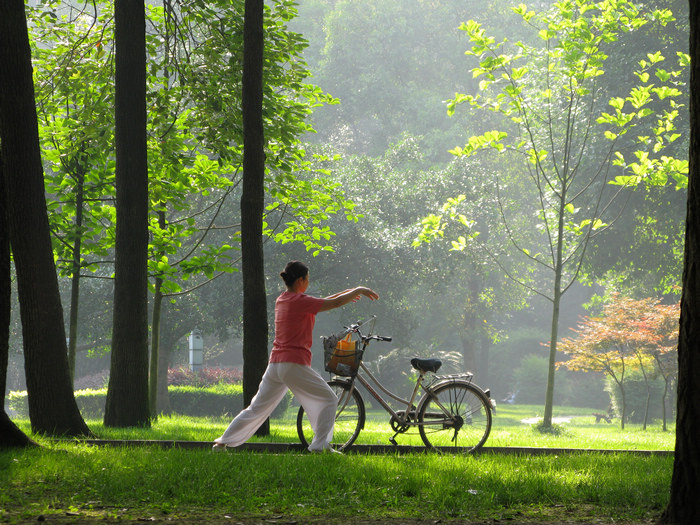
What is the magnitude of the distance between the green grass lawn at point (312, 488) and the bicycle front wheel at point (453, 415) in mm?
900

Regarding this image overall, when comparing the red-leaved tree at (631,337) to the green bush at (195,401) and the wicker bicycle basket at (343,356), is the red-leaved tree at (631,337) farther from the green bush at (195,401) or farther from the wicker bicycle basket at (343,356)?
the wicker bicycle basket at (343,356)

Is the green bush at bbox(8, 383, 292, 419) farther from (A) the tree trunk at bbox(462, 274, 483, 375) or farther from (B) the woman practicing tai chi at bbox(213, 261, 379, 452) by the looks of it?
(A) the tree trunk at bbox(462, 274, 483, 375)

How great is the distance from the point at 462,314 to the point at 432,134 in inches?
486

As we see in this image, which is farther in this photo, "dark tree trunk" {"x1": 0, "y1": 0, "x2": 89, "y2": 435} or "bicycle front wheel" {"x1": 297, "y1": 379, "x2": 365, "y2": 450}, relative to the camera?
"dark tree trunk" {"x1": 0, "y1": 0, "x2": 89, "y2": 435}

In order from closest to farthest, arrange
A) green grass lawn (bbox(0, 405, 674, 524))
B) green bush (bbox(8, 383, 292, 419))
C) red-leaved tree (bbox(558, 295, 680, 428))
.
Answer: green grass lawn (bbox(0, 405, 674, 524)) → red-leaved tree (bbox(558, 295, 680, 428)) → green bush (bbox(8, 383, 292, 419))

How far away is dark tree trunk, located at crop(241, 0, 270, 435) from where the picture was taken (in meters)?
8.92

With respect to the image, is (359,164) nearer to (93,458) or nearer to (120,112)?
(120,112)

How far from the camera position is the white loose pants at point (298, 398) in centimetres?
664

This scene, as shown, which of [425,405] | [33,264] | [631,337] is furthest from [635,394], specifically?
[33,264]

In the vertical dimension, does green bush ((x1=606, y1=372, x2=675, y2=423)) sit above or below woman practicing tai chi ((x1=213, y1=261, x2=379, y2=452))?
below

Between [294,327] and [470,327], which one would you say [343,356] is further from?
[470,327]

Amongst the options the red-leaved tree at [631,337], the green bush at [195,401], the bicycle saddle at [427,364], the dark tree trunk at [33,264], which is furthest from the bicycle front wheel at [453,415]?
the green bush at [195,401]

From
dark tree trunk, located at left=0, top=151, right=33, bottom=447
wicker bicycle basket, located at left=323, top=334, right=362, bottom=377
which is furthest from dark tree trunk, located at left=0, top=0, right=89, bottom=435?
wicker bicycle basket, located at left=323, top=334, right=362, bottom=377

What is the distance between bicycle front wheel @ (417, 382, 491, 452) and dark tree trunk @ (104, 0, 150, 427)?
4180 millimetres
